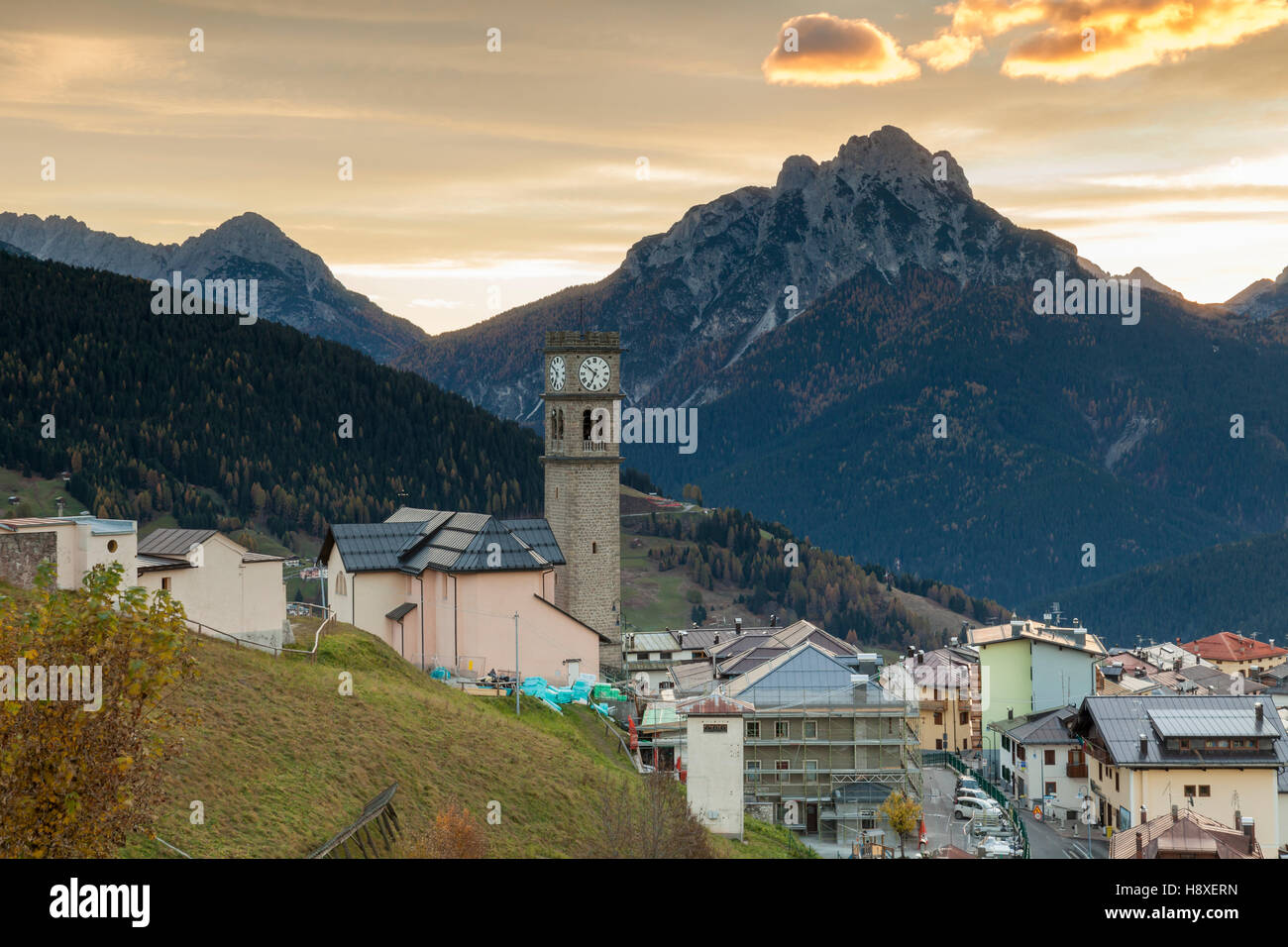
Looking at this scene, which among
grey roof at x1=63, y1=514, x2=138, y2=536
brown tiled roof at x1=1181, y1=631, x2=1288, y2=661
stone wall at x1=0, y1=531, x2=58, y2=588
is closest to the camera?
stone wall at x1=0, y1=531, x2=58, y2=588

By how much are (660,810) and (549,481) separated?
47.2 m

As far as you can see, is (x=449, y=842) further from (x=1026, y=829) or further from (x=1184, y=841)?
(x=1026, y=829)

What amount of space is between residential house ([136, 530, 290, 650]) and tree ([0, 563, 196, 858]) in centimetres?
2737

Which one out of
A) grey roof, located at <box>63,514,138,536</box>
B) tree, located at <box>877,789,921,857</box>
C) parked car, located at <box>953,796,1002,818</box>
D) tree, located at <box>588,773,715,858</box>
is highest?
grey roof, located at <box>63,514,138,536</box>

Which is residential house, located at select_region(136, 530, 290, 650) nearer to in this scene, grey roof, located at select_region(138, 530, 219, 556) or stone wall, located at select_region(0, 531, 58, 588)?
grey roof, located at select_region(138, 530, 219, 556)

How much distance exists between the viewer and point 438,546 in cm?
7406

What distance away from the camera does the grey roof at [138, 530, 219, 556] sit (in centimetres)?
5106

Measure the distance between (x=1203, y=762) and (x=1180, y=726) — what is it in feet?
7.03

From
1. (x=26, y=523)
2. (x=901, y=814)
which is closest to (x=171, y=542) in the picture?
(x=26, y=523)

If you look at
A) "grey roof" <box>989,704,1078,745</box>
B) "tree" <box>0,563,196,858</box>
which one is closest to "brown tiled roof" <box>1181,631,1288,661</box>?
"grey roof" <box>989,704,1078,745</box>

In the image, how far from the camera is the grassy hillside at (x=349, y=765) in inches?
1352

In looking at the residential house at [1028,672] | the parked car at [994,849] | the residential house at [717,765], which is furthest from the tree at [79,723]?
the residential house at [1028,672]

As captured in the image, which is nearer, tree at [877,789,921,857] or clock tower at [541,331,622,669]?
tree at [877,789,921,857]

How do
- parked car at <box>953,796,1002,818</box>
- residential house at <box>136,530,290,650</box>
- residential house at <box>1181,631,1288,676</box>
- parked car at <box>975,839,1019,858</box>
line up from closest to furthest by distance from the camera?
residential house at <box>136,530,290,650</box> → parked car at <box>975,839,1019,858</box> → parked car at <box>953,796,1002,818</box> → residential house at <box>1181,631,1288,676</box>
